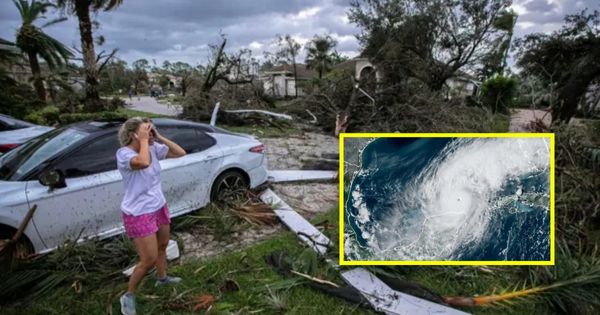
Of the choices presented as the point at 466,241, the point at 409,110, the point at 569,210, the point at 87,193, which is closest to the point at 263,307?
the point at 466,241

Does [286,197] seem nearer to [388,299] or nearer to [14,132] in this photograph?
[388,299]

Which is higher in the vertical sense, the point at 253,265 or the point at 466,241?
the point at 466,241

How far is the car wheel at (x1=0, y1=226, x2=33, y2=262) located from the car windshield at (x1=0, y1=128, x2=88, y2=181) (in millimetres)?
518

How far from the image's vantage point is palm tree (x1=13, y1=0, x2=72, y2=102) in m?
18.7

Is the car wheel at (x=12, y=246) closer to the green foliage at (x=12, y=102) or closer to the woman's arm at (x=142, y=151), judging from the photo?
the woman's arm at (x=142, y=151)

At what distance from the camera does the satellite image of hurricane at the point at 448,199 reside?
2.71m

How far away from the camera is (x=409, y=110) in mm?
11727

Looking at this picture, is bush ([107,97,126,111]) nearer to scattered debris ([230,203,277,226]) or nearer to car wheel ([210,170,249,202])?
car wheel ([210,170,249,202])

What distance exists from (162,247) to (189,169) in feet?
4.94

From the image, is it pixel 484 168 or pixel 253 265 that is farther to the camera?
pixel 253 265

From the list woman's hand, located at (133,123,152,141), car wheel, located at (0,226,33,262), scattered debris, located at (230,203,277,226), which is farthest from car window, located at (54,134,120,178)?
scattered debris, located at (230,203,277,226)

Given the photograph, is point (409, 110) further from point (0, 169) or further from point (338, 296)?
point (0, 169)

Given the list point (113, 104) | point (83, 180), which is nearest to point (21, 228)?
point (83, 180)

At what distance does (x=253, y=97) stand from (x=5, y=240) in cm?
1315
